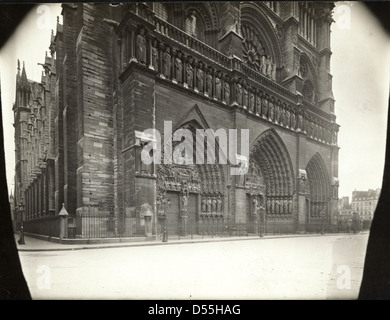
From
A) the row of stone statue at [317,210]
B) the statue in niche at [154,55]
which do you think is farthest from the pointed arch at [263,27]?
the row of stone statue at [317,210]

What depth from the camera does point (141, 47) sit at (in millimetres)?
7418

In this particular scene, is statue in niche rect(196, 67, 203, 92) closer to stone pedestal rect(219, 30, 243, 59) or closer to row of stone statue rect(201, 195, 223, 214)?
stone pedestal rect(219, 30, 243, 59)

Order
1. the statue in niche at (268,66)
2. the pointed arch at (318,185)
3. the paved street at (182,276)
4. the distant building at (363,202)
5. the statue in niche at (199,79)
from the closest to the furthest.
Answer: the paved street at (182,276) < the distant building at (363,202) < the statue in niche at (199,79) < the pointed arch at (318,185) < the statue in niche at (268,66)

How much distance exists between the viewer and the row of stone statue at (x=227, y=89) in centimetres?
783

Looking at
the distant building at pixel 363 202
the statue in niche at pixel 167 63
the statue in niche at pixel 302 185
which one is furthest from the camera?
the statue in niche at pixel 302 185

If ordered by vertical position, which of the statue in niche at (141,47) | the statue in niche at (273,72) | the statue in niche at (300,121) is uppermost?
the statue in niche at (273,72)

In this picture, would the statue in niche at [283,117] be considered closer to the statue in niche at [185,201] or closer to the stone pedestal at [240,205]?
the stone pedestal at [240,205]

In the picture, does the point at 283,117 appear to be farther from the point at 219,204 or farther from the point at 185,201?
the point at 185,201

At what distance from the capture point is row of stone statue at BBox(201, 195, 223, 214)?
28.7 ft

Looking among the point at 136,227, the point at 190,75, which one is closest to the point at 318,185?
the point at 190,75

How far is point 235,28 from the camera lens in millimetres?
9430

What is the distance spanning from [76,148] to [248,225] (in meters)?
6.59

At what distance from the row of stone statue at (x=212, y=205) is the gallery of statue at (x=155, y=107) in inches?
1.3

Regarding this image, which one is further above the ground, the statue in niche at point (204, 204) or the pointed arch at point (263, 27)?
the pointed arch at point (263, 27)
